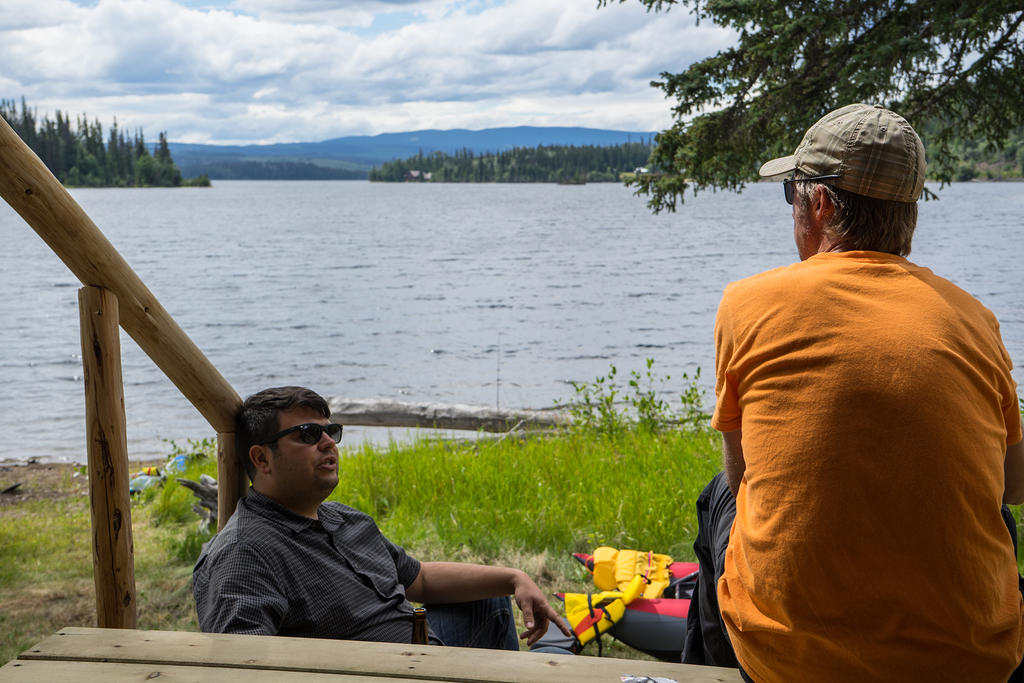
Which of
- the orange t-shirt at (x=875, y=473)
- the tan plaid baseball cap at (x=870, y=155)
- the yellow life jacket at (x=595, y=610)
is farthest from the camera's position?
the yellow life jacket at (x=595, y=610)

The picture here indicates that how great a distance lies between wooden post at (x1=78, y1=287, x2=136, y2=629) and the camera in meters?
2.81

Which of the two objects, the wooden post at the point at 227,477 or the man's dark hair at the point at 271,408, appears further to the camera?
the wooden post at the point at 227,477

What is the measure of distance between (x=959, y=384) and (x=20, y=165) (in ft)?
7.84

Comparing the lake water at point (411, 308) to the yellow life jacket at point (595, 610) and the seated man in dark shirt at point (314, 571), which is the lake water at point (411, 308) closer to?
the yellow life jacket at point (595, 610)

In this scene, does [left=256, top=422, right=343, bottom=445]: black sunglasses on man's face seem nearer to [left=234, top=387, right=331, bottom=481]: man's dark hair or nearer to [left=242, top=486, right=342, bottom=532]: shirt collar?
[left=234, top=387, right=331, bottom=481]: man's dark hair

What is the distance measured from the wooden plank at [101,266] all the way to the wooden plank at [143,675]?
107 cm

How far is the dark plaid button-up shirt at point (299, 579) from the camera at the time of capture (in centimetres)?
252

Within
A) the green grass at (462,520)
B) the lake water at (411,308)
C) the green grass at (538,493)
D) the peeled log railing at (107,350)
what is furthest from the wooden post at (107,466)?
the lake water at (411,308)

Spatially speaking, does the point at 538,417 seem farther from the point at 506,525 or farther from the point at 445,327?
the point at 445,327

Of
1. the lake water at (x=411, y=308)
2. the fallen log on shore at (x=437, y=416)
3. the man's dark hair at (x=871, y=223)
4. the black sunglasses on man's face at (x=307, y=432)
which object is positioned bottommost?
the lake water at (x=411, y=308)

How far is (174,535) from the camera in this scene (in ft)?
19.9

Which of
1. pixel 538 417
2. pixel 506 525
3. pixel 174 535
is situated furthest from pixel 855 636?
pixel 538 417

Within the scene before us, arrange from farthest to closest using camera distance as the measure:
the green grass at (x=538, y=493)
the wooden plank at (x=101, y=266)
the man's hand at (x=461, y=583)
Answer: the green grass at (x=538, y=493) → the man's hand at (x=461, y=583) → the wooden plank at (x=101, y=266)

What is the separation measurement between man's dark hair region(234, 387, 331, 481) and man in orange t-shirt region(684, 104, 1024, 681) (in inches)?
61.5
